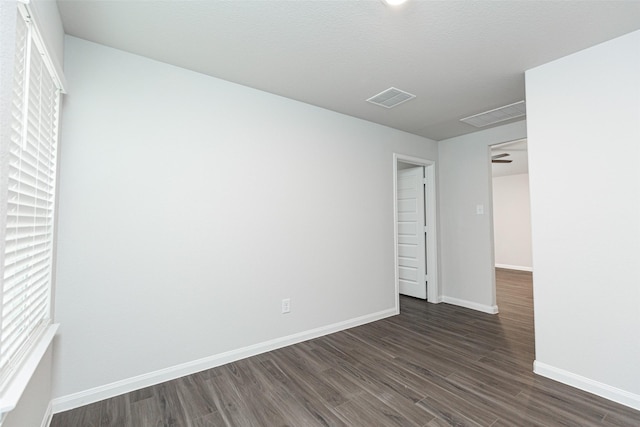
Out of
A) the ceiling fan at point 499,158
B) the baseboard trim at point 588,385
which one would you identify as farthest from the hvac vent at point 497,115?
the baseboard trim at point 588,385

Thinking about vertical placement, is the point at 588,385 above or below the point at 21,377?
below

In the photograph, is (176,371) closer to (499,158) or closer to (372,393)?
(372,393)

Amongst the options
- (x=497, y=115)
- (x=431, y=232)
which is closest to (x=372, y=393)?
(x=431, y=232)

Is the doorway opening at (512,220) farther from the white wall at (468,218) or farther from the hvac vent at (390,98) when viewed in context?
the hvac vent at (390,98)

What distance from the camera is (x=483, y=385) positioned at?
2158 millimetres

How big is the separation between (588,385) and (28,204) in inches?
146

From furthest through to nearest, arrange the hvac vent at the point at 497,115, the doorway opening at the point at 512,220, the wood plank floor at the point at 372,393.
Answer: the doorway opening at the point at 512,220
the hvac vent at the point at 497,115
the wood plank floor at the point at 372,393

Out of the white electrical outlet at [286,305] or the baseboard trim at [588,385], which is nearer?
the baseboard trim at [588,385]

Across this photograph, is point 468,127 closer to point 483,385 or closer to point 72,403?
point 483,385

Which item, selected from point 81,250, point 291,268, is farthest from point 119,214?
point 291,268

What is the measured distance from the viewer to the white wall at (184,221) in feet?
6.44

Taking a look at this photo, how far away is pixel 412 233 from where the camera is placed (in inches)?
182

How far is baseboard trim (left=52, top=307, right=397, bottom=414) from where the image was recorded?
1.90 m

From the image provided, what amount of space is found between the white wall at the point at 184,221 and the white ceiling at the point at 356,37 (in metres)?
0.31
